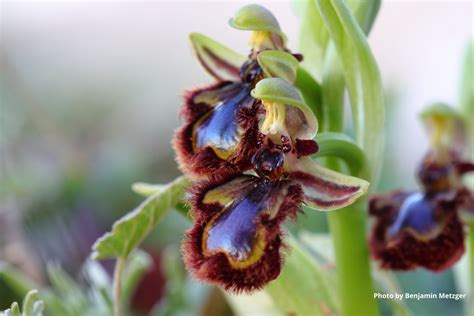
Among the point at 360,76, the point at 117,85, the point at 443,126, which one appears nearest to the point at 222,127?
the point at 360,76

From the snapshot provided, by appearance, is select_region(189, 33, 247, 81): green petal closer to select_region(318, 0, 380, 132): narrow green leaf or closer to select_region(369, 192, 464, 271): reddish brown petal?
select_region(318, 0, 380, 132): narrow green leaf

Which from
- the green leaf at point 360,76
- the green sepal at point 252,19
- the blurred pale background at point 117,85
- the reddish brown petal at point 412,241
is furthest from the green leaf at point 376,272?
the blurred pale background at point 117,85

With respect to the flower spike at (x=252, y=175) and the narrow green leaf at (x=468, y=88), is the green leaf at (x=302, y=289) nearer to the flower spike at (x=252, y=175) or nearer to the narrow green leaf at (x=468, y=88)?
the flower spike at (x=252, y=175)

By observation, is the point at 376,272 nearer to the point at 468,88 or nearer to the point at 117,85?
the point at 468,88

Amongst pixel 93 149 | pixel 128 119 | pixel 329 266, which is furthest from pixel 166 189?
pixel 128 119

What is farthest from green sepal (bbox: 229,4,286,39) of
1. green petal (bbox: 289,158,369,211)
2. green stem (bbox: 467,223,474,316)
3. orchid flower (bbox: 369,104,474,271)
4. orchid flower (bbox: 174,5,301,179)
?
green stem (bbox: 467,223,474,316)

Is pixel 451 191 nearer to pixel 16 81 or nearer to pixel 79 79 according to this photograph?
pixel 16 81
